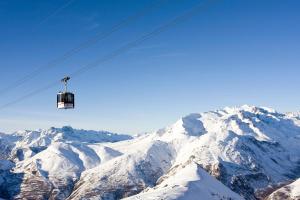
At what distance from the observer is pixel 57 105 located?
93.8 meters

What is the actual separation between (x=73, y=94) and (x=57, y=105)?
4061 millimetres

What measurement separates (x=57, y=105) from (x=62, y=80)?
338 inches

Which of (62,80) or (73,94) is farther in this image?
(73,94)

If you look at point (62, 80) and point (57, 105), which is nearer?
point (62, 80)

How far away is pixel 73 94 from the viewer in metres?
92.8

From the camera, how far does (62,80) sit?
285 feet

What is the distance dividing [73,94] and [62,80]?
6464 mm
